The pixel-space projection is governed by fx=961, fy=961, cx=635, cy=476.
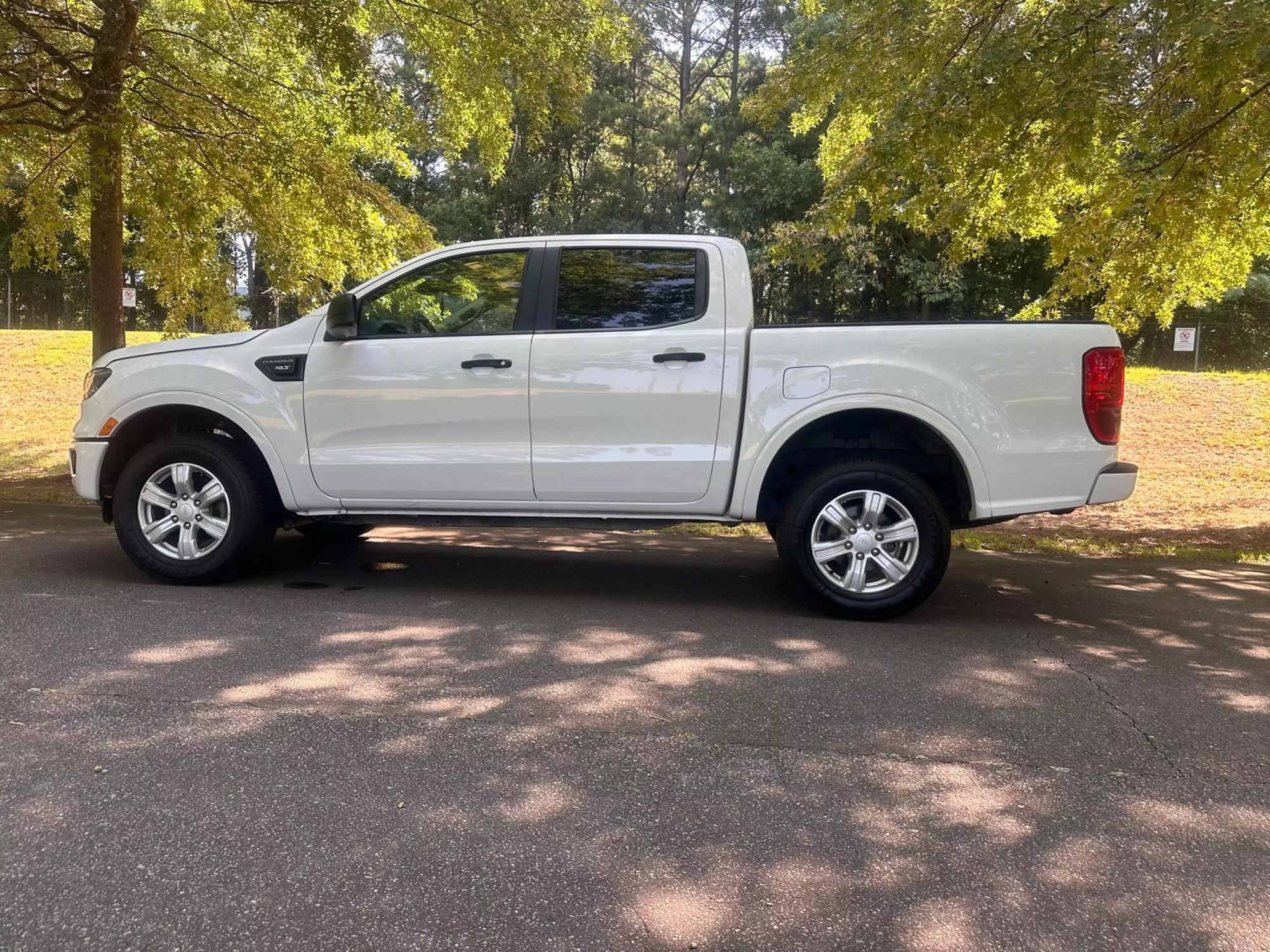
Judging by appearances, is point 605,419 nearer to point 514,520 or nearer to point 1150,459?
point 514,520

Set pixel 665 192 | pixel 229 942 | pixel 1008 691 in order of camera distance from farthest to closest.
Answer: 1. pixel 665 192
2. pixel 1008 691
3. pixel 229 942

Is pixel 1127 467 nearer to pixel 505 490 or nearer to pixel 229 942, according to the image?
pixel 505 490

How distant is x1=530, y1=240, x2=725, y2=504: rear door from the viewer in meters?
5.18

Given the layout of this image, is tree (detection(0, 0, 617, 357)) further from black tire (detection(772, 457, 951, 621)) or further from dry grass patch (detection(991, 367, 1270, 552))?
dry grass patch (detection(991, 367, 1270, 552))

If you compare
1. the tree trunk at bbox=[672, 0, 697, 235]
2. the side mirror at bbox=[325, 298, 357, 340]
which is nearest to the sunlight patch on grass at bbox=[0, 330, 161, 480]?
the side mirror at bbox=[325, 298, 357, 340]

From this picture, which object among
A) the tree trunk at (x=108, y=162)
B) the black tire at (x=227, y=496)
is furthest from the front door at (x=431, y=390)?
the tree trunk at (x=108, y=162)

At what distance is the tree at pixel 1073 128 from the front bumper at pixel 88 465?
17.7ft

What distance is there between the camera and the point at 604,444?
5270 millimetres

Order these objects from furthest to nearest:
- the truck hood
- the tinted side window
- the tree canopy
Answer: the tree canopy, the truck hood, the tinted side window

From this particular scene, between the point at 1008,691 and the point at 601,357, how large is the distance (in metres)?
2.63

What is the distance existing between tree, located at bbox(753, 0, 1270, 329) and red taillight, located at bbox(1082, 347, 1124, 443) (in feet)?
7.50

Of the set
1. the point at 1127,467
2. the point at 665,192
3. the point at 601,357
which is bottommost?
the point at 1127,467

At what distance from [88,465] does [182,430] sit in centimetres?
56

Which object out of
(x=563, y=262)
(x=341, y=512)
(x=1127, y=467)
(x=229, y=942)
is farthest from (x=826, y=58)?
(x=229, y=942)
